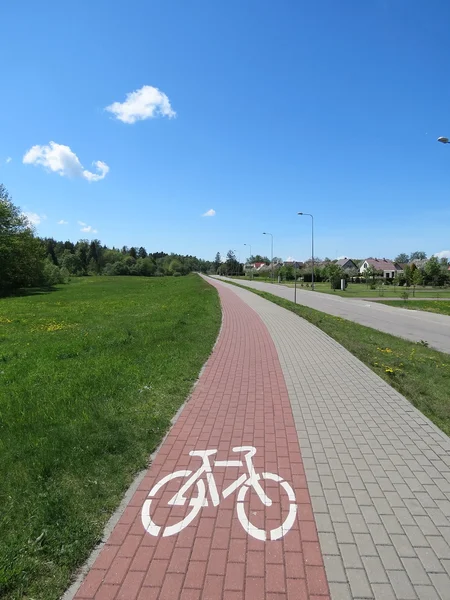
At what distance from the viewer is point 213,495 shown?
3371mm

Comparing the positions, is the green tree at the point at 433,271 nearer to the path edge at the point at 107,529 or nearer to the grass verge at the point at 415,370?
the grass verge at the point at 415,370

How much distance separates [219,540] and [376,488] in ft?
5.18

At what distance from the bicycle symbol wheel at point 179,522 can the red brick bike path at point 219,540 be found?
0.03m

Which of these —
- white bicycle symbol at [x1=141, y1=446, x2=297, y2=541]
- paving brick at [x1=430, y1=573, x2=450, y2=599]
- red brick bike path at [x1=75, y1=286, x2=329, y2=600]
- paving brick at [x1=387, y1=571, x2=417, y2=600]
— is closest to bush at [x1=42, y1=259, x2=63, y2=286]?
red brick bike path at [x1=75, y1=286, x2=329, y2=600]

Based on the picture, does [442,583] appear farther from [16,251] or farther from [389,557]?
[16,251]

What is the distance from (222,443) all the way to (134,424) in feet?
3.82

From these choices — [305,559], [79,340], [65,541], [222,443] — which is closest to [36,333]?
[79,340]

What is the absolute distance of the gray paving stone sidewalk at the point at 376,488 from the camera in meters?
2.47

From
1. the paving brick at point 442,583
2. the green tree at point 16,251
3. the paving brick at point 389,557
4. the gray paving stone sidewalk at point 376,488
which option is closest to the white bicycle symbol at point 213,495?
the gray paving stone sidewalk at point 376,488

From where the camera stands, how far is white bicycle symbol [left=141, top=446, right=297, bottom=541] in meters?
2.90

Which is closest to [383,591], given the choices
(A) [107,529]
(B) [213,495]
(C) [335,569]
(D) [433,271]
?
(C) [335,569]

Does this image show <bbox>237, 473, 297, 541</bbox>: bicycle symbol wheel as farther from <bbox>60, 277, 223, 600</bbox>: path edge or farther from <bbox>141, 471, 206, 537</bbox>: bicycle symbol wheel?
<bbox>60, 277, 223, 600</bbox>: path edge

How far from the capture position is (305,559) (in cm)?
261

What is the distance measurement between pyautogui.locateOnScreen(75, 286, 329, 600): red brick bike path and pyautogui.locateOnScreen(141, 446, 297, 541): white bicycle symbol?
0.04 m
